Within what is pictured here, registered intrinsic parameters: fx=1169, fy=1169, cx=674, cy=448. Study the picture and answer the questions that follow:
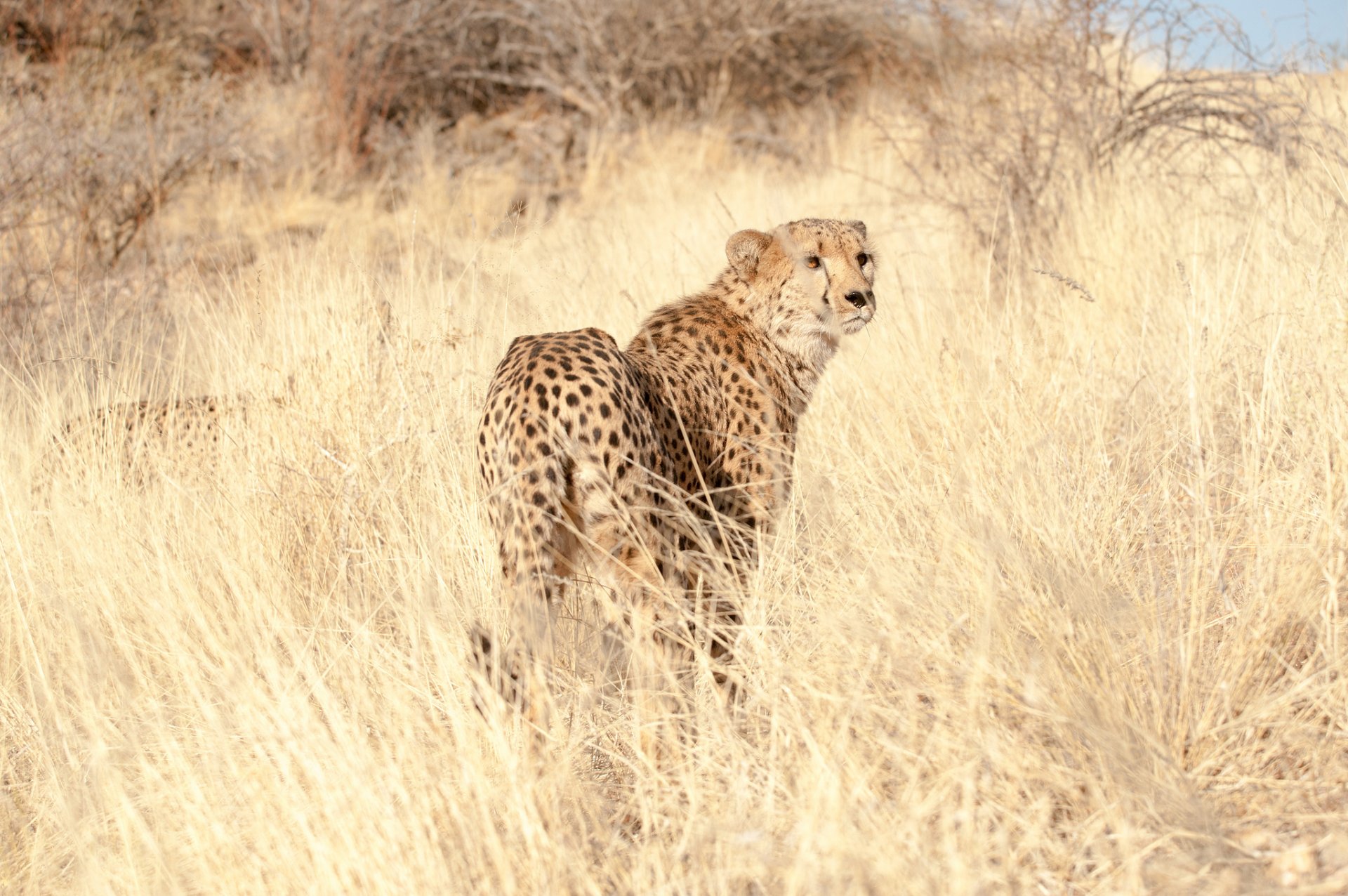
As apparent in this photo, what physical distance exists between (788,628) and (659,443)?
0.49m

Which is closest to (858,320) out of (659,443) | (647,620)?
(659,443)

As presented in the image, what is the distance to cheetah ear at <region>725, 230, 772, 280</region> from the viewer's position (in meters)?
3.21

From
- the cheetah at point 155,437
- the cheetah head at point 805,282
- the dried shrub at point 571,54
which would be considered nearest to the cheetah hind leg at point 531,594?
the cheetah head at point 805,282

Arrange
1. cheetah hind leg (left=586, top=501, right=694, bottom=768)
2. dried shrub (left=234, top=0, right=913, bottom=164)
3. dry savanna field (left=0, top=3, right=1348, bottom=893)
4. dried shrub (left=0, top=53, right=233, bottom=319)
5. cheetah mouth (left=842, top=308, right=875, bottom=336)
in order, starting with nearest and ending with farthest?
dry savanna field (left=0, top=3, right=1348, bottom=893) < cheetah hind leg (left=586, top=501, right=694, bottom=768) < cheetah mouth (left=842, top=308, right=875, bottom=336) < dried shrub (left=0, top=53, right=233, bottom=319) < dried shrub (left=234, top=0, right=913, bottom=164)

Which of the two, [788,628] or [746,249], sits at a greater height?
[746,249]

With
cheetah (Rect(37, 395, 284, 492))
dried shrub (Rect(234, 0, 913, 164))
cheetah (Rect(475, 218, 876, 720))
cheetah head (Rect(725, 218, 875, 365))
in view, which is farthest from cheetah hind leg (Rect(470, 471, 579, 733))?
dried shrub (Rect(234, 0, 913, 164))

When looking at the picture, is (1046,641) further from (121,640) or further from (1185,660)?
(121,640)

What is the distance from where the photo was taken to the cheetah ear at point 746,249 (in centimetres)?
321

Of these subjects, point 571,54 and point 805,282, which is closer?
point 805,282

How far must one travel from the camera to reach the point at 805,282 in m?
3.20

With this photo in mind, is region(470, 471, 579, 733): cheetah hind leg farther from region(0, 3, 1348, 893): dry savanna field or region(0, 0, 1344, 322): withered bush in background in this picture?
region(0, 0, 1344, 322): withered bush in background

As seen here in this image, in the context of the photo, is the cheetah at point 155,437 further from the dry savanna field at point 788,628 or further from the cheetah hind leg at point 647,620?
the cheetah hind leg at point 647,620

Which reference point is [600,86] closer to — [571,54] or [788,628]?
[571,54]

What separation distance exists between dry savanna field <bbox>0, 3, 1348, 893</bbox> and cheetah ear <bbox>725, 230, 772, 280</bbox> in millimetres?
596
